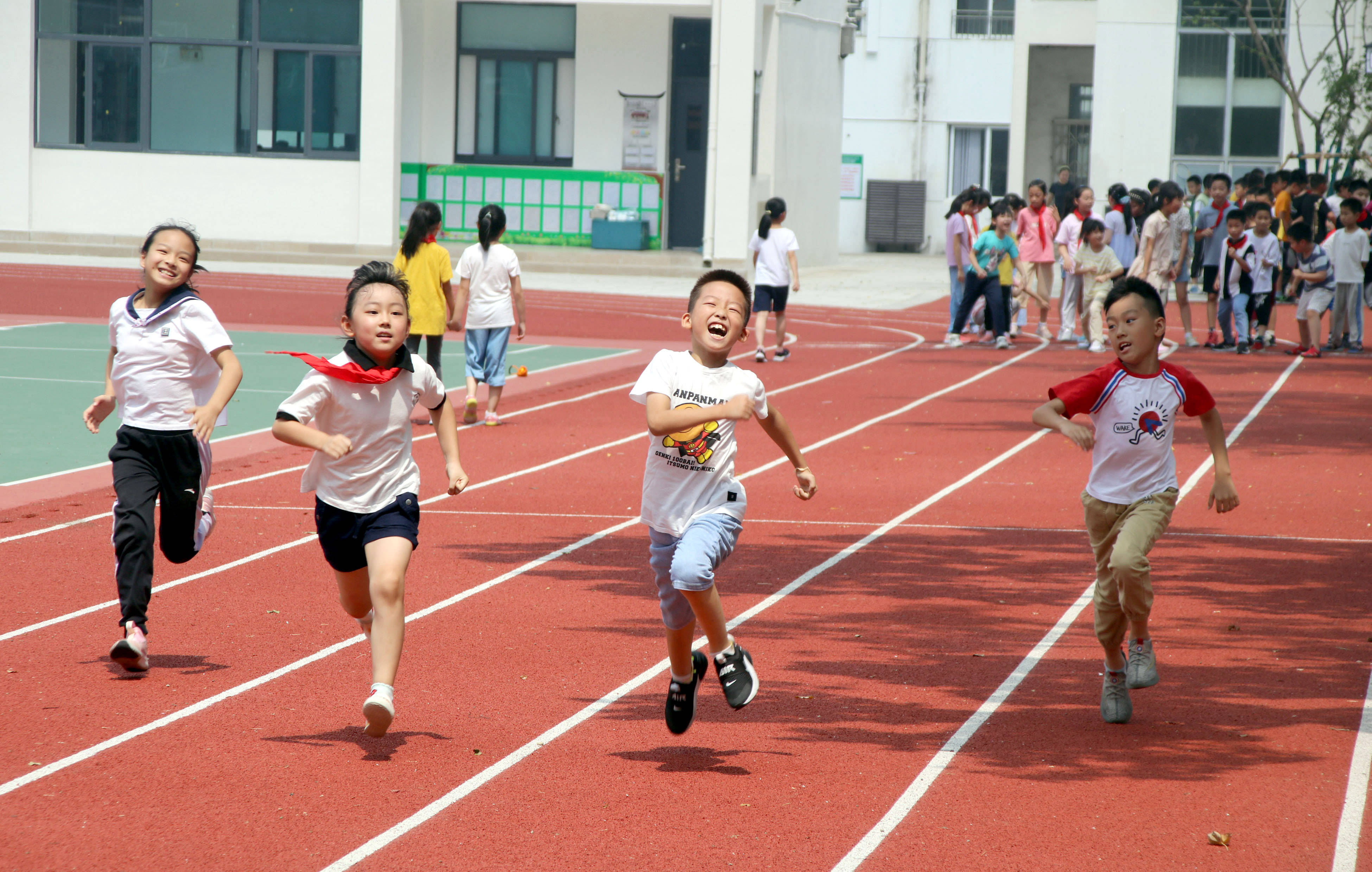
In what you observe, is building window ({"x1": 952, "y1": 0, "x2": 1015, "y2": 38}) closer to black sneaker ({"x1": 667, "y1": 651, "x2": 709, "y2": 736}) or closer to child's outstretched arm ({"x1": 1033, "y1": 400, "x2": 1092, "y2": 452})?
child's outstretched arm ({"x1": 1033, "y1": 400, "x2": 1092, "y2": 452})

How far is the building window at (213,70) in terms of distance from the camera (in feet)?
113

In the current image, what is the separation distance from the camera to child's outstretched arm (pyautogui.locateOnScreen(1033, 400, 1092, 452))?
541 cm

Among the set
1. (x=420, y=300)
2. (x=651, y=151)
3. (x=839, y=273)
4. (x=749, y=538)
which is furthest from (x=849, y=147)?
(x=749, y=538)

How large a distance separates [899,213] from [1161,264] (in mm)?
31168

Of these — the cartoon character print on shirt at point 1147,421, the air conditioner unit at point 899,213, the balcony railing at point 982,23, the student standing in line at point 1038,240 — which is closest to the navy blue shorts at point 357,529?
the cartoon character print on shirt at point 1147,421

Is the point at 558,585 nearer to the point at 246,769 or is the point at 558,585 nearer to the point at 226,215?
the point at 246,769

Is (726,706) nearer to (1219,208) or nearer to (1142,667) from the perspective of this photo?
(1142,667)

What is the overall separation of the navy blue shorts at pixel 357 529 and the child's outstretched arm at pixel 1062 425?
220 cm

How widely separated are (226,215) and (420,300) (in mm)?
23131

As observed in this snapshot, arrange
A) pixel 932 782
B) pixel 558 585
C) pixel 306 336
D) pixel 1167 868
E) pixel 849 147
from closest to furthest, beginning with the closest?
1. pixel 1167 868
2. pixel 932 782
3. pixel 558 585
4. pixel 306 336
5. pixel 849 147

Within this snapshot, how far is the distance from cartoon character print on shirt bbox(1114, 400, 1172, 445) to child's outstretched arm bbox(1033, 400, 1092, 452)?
16cm

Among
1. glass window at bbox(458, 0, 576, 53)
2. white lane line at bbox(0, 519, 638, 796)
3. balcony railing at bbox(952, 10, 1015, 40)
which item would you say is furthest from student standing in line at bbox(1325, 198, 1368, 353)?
balcony railing at bbox(952, 10, 1015, 40)

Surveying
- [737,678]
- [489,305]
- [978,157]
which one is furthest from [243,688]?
[978,157]

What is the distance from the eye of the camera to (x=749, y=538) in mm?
9570
